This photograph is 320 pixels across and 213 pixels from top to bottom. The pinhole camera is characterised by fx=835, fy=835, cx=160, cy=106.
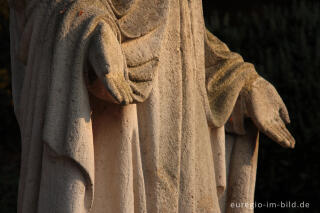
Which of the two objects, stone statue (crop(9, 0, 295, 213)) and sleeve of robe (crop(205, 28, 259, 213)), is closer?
stone statue (crop(9, 0, 295, 213))

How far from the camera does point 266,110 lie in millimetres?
4016

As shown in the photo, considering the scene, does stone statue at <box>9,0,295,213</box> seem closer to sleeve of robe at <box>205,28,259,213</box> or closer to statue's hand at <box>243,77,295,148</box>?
sleeve of robe at <box>205,28,259,213</box>

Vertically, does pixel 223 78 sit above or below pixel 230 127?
above

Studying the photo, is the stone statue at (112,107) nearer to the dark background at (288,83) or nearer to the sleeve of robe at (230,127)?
the sleeve of robe at (230,127)

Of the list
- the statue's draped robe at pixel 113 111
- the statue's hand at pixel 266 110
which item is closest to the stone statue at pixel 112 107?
the statue's draped robe at pixel 113 111

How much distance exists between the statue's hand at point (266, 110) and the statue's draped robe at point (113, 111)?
→ 272mm

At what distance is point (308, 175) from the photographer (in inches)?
262

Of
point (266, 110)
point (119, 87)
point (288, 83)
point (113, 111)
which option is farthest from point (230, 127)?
point (288, 83)

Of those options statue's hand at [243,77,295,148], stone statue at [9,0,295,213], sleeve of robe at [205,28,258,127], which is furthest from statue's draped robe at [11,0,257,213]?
statue's hand at [243,77,295,148]

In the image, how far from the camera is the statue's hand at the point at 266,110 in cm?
398

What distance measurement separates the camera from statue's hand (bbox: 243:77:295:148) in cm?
398

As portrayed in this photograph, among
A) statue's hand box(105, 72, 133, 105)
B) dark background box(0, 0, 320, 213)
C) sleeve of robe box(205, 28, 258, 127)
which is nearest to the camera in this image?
statue's hand box(105, 72, 133, 105)

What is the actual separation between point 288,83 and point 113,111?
3.69m

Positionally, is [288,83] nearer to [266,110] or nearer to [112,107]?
[266,110]
